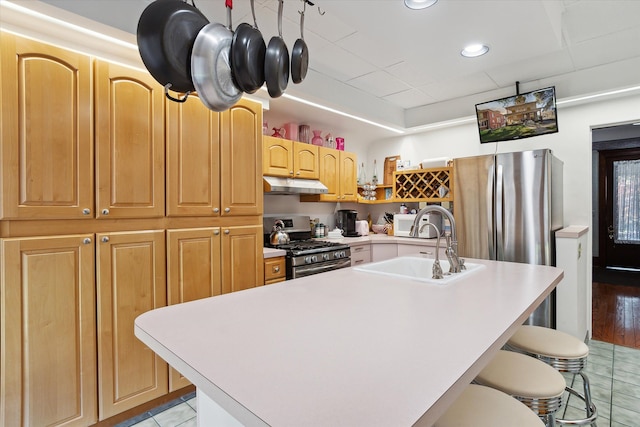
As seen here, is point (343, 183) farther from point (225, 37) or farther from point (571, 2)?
point (225, 37)

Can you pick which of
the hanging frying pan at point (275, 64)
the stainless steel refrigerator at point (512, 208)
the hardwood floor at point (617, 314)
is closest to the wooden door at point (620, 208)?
the hardwood floor at point (617, 314)

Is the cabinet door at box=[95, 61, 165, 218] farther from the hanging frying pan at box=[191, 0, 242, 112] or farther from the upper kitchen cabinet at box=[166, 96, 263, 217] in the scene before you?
the hanging frying pan at box=[191, 0, 242, 112]

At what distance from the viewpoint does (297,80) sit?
147 centimetres

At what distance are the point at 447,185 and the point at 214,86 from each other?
10.6 feet

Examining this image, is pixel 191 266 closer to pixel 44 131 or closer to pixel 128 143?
pixel 128 143

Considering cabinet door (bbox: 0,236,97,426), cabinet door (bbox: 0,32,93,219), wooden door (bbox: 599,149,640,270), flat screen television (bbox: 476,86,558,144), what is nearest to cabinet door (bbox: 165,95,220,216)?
cabinet door (bbox: 0,32,93,219)

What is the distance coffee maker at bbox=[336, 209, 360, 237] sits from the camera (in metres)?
4.23

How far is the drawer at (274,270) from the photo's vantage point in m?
2.75

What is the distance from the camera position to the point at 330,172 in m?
3.83

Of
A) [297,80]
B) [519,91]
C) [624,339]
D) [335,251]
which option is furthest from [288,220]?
[624,339]

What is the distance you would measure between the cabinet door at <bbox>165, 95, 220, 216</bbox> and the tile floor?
1.29 meters

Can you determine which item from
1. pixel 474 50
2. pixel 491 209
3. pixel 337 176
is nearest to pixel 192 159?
pixel 337 176

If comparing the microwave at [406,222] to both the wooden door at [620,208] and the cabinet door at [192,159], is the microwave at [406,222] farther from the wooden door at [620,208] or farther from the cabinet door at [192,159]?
the wooden door at [620,208]

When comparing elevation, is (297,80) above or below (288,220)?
above
